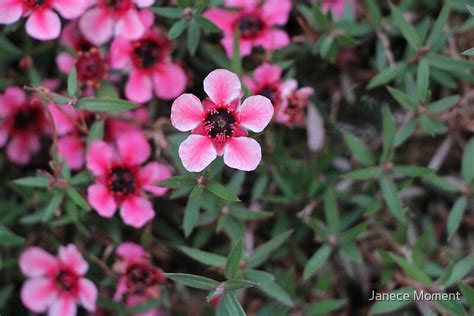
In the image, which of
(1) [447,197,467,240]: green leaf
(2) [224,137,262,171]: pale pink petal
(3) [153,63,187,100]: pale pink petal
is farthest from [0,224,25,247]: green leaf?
(1) [447,197,467,240]: green leaf

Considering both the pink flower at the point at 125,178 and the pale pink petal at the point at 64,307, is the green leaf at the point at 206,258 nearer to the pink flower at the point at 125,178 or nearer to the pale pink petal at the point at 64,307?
the pink flower at the point at 125,178

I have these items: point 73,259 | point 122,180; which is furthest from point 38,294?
point 122,180

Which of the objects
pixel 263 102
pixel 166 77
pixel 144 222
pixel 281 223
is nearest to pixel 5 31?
pixel 166 77

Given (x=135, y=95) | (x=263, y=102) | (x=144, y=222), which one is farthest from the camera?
(x=135, y=95)

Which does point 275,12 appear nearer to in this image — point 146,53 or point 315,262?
point 146,53

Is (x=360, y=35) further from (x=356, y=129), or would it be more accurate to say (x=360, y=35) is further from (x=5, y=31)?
(x=5, y=31)
